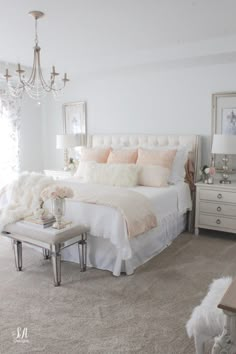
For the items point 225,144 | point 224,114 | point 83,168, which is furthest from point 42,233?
point 224,114

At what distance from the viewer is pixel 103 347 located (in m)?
2.16

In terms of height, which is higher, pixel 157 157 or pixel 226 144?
pixel 226 144

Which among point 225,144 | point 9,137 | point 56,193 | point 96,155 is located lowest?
point 56,193

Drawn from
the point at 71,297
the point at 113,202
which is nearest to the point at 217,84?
the point at 113,202

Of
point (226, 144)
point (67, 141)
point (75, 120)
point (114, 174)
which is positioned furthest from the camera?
point (75, 120)

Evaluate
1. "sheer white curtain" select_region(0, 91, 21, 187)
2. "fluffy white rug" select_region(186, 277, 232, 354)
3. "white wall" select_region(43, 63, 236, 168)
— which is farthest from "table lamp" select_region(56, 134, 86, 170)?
"fluffy white rug" select_region(186, 277, 232, 354)

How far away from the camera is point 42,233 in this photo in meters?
2.98

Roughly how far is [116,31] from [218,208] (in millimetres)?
2570

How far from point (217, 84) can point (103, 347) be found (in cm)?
372

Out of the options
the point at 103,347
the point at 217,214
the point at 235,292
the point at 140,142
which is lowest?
the point at 103,347

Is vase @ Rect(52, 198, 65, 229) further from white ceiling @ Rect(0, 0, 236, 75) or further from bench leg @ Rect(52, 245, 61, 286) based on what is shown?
white ceiling @ Rect(0, 0, 236, 75)

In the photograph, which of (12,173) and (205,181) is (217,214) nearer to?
(205,181)

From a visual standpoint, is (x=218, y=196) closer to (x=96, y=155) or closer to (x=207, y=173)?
(x=207, y=173)

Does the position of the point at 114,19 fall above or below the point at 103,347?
above
